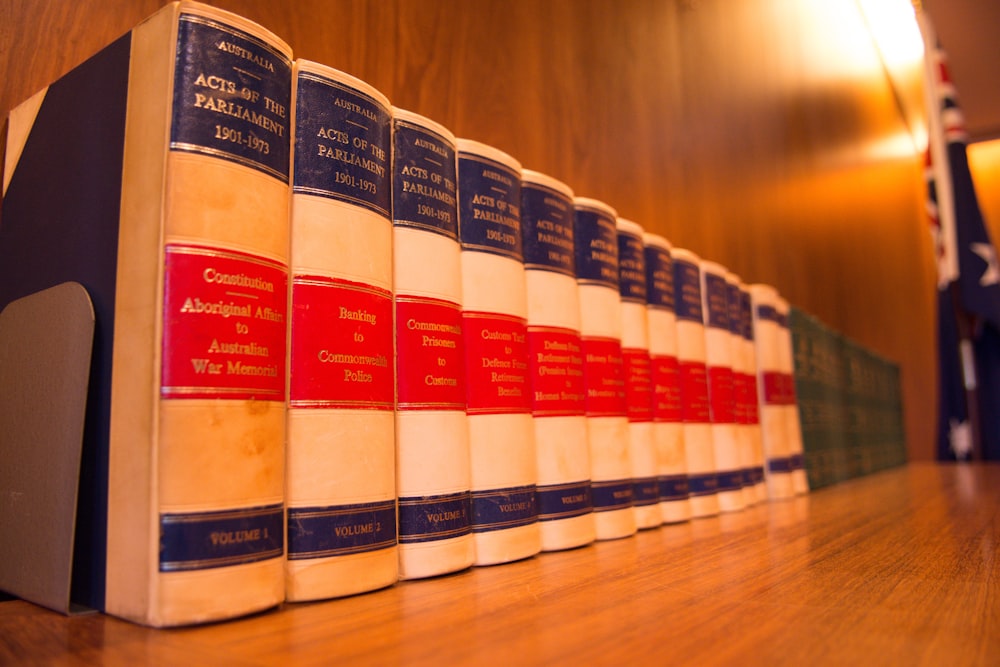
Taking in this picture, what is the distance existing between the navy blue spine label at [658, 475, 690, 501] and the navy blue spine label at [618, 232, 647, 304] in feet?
0.70

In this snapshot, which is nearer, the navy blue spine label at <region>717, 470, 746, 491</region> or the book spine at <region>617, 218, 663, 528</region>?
the book spine at <region>617, 218, 663, 528</region>

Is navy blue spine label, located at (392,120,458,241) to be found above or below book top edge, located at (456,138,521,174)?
below

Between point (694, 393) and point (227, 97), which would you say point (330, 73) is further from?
point (694, 393)

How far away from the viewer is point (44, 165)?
0.49m

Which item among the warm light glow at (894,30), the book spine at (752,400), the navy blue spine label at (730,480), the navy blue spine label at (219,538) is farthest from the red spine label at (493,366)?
the warm light glow at (894,30)

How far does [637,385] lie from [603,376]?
0.29ft

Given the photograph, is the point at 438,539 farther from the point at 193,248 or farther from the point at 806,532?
the point at 806,532

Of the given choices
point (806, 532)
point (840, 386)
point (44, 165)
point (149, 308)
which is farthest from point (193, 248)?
point (840, 386)

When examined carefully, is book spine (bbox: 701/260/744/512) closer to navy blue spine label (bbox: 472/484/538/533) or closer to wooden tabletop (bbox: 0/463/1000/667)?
wooden tabletop (bbox: 0/463/1000/667)

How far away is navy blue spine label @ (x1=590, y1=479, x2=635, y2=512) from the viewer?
0.71 m

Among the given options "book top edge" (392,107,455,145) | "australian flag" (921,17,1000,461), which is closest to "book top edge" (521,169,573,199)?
"book top edge" (392,107,455,145)

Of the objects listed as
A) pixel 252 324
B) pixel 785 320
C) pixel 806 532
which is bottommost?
pixel 806 532

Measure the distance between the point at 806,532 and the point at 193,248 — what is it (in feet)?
2.20

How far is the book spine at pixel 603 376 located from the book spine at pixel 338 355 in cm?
28
